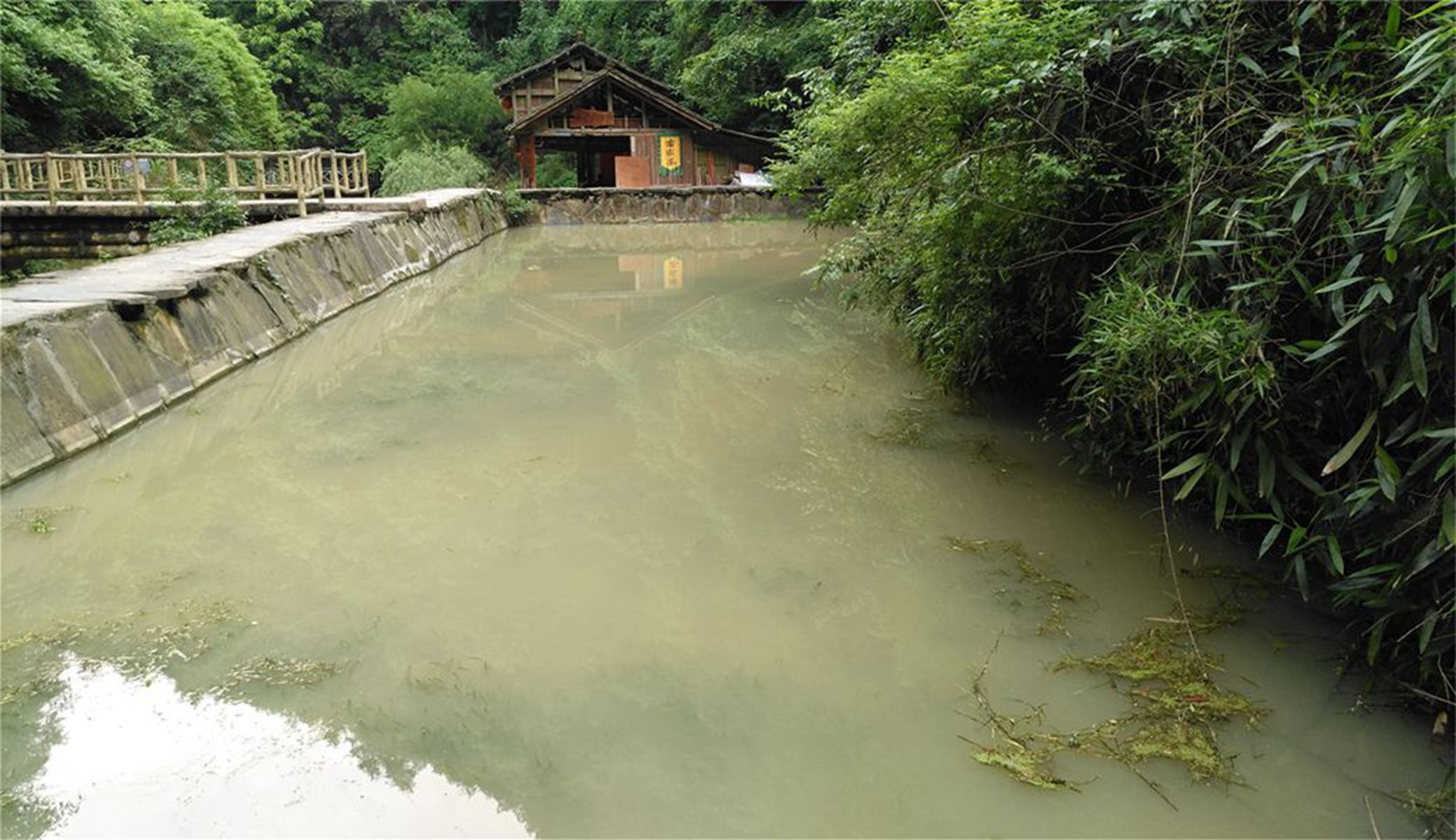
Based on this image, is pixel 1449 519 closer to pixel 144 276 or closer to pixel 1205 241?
pixel 1205 241

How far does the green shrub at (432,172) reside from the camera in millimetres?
21375

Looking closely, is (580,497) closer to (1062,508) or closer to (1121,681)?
(1062,508)

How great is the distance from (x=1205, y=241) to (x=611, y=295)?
27.0ft

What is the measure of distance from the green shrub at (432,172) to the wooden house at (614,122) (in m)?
1.16

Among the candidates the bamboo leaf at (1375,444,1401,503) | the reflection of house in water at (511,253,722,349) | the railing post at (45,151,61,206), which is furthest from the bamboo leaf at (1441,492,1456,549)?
the railing post at (45,151,61,206)

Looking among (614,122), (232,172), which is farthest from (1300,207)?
(614,122)

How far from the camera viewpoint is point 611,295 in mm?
10633

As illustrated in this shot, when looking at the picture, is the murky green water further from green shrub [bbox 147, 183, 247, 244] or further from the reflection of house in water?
green shrub [bbox 147, 183, 247, 244]

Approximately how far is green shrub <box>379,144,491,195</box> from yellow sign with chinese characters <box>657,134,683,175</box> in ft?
13.8

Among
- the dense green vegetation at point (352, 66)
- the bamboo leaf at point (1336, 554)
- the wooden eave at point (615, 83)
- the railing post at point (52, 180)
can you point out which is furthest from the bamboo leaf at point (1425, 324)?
the wooden eave at point (615, 83)

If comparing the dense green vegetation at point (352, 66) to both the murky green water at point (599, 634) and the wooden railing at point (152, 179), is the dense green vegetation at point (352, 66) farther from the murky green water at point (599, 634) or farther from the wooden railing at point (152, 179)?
the murky green water at point (599, 634)

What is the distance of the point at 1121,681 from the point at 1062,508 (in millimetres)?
1416

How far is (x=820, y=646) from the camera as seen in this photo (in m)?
3.01

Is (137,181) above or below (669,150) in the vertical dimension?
below
